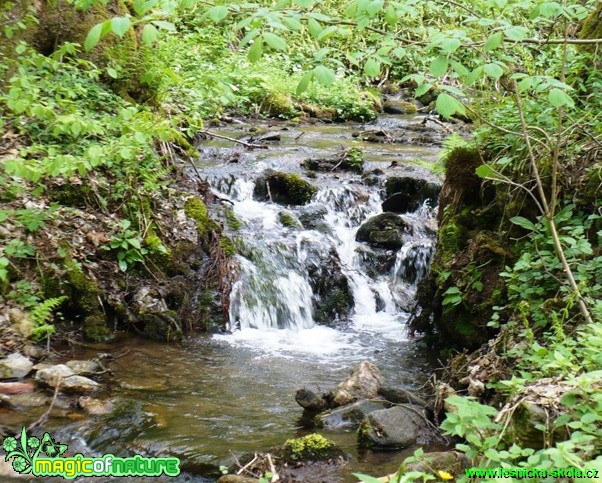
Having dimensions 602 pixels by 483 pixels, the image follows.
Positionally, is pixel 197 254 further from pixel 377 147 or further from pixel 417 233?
pixel 377 147

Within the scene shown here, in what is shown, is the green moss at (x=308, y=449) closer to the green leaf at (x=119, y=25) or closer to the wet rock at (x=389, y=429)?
the wet rock at (x=389, y=429)

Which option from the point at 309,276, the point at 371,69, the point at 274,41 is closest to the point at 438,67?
the point at 371,69

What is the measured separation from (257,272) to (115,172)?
231 cm

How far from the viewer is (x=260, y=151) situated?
1192cm

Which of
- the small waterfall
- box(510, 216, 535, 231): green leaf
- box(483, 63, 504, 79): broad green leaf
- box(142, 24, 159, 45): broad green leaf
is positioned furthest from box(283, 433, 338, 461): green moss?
the small waterfall

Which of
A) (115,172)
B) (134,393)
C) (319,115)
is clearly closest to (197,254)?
(115,172)

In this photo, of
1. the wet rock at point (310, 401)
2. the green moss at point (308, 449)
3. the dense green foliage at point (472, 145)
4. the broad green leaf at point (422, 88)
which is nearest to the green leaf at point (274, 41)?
the dense green foliage at point (472, 145)

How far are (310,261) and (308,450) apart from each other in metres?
4.67

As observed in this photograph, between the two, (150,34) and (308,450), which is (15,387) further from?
(150,34)

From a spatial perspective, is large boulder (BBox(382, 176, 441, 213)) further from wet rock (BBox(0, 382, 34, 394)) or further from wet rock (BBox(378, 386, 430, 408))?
wet rock (BBox(0, 382, 34, 394))

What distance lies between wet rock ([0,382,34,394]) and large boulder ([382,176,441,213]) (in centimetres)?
693

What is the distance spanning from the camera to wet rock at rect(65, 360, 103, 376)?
5.15 meters

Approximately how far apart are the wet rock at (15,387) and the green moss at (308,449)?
227 cm

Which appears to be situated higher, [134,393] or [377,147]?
[377,147]
